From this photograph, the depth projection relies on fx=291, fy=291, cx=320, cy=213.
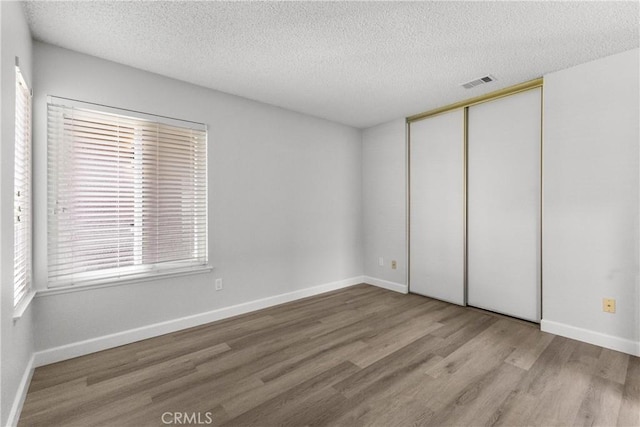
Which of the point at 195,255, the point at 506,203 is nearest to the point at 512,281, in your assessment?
the point at 506,203

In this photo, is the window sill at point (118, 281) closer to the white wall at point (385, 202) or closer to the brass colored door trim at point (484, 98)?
the white wall at point (385, 202)

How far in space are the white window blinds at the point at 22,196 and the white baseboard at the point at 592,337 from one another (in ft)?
13.6

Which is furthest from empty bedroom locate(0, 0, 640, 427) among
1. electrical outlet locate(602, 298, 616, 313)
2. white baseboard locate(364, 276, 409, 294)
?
white baseboard locate(364, 276, 409, 294)

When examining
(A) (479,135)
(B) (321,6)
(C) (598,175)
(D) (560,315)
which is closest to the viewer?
(B) (321,6)

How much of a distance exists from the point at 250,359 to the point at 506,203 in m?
3.01

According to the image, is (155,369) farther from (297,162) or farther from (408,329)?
(297,162)

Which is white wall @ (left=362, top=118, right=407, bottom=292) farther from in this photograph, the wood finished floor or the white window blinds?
the white window blinds

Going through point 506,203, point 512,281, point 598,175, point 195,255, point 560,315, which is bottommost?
point 560,315

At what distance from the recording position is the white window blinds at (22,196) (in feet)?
5.95

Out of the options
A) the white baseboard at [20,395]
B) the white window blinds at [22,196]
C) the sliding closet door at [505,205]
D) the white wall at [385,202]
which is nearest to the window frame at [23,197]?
the white window blinds at [22,196]

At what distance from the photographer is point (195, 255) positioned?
301 cm

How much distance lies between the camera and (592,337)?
2516 millimetres

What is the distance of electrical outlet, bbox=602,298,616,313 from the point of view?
2416mm

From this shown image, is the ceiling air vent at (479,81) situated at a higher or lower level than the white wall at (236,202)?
higher
